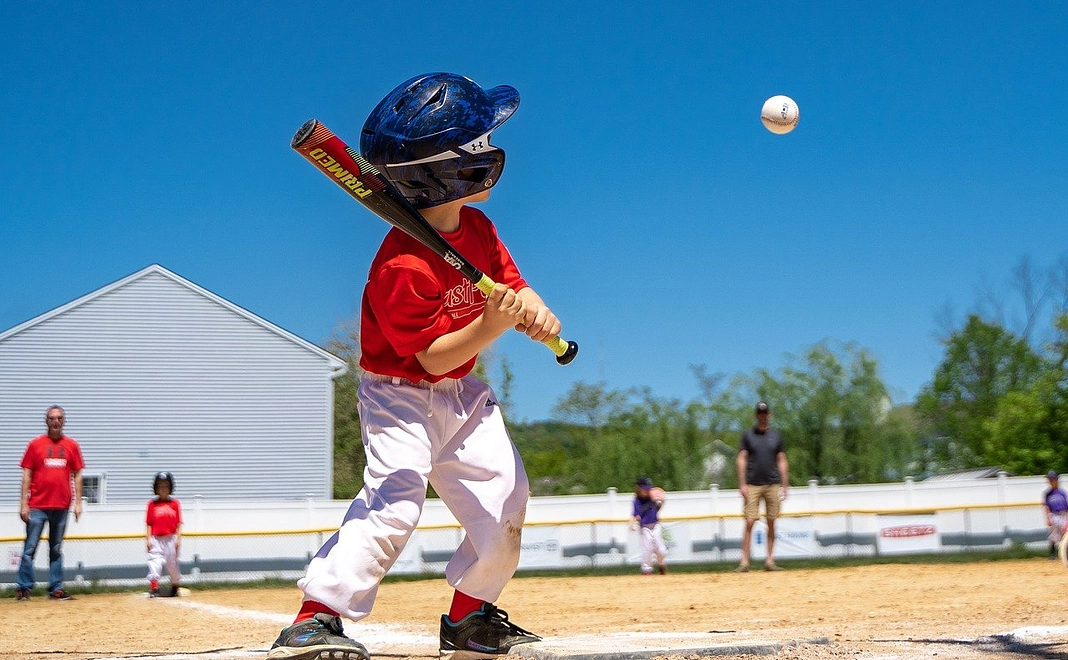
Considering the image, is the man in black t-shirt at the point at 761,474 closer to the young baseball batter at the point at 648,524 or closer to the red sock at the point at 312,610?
the young baseball batter at the point at 648,524

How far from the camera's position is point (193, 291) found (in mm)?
29109

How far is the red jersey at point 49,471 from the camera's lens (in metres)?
10.0

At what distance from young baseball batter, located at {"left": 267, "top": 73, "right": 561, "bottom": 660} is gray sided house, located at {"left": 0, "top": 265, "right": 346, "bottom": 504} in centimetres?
2640

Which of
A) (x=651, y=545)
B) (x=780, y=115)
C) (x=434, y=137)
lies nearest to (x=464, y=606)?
(x=434, y=137)

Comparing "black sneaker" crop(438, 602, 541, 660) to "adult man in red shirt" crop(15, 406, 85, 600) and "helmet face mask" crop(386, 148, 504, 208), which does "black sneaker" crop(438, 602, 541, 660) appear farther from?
"adult man in red shirt" crop(15, 406, 85, 600)

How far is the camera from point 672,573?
1284 centimetres

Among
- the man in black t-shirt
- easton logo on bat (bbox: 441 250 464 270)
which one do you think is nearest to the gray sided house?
the man in black t-shirt

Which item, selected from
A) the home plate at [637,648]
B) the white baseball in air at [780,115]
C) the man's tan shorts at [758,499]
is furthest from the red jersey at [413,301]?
the man's tan shorts at [758,499]

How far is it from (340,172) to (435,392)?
83cm

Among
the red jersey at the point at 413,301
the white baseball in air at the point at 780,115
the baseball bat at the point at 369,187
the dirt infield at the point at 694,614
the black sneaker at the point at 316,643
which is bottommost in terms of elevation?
the dirt infield at the point at 694,614

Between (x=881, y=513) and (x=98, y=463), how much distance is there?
20952mm

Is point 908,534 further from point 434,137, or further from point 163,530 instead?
point 434,137

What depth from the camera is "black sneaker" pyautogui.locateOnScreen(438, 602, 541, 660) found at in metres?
3.84

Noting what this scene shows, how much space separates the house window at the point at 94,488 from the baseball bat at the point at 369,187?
Answer: 27.0 meters
